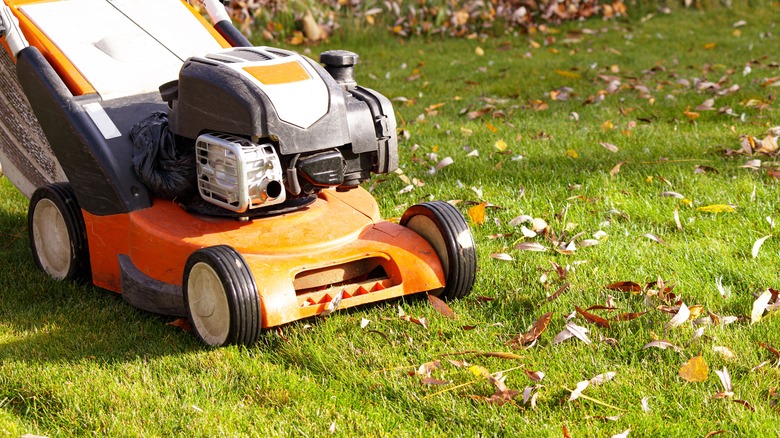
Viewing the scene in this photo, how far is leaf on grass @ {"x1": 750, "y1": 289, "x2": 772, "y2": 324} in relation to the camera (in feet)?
9.86

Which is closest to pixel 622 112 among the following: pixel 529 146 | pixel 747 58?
pixel 529 146

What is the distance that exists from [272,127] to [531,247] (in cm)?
127

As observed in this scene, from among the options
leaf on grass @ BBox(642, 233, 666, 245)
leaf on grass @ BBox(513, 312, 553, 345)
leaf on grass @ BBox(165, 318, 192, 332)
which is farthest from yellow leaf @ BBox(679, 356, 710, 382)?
leaf on grass @ BBox(165, 318, 192, 332)

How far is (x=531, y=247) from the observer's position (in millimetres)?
3684

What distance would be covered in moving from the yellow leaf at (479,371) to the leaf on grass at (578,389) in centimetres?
25

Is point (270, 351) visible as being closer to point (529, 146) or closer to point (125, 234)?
point (125, 234)

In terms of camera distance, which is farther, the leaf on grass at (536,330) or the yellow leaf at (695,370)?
the leaf on grass at (536,330)

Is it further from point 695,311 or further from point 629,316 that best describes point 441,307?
point 695,311

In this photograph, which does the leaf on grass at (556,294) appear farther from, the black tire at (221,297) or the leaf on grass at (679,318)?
the black tire at (221,297)

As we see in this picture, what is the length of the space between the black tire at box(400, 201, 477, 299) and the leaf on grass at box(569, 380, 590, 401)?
2.12 feet

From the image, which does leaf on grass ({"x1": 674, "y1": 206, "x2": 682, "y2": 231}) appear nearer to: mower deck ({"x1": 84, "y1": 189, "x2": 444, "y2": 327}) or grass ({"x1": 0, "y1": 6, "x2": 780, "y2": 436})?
grass ({"x1": 0, "y1": 6, "x2": 780, "y2": 436})

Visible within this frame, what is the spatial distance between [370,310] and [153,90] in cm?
120

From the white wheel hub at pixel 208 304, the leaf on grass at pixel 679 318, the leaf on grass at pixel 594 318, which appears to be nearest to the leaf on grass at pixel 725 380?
the leaf on grass at pixel 679 318

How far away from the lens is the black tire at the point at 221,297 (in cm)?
282
